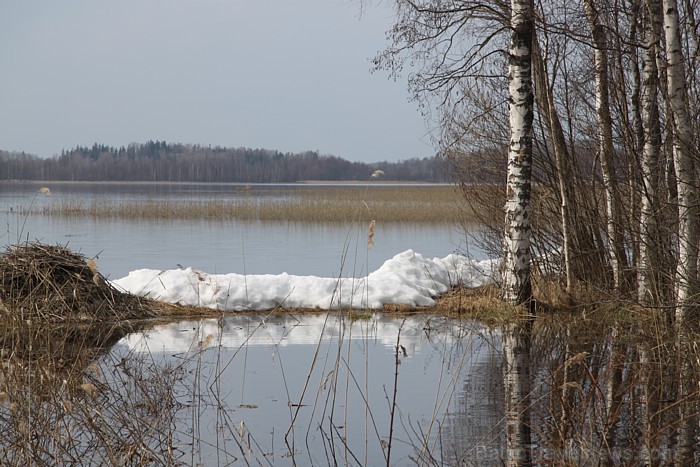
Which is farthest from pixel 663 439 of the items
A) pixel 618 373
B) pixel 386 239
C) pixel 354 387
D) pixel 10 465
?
pixel 386 239

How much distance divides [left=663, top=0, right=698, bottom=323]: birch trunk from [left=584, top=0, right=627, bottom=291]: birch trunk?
104 inches

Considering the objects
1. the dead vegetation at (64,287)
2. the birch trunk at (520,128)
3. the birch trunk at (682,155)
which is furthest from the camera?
the birch trunk at (520,128)

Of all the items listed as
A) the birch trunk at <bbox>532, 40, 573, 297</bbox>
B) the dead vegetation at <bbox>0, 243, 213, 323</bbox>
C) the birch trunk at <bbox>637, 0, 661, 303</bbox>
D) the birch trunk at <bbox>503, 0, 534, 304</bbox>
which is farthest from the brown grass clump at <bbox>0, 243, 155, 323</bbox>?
the birch trunk at <bbox>637, 0, 661, 303</bbox>

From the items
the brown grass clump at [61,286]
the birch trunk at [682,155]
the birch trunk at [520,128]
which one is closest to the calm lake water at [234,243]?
the brown grass clump at [61,286]

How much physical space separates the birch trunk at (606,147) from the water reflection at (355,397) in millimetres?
1118

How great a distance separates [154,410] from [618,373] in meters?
4.26

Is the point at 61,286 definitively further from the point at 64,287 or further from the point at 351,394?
the point at 351,394

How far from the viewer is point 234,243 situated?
24.0 metres

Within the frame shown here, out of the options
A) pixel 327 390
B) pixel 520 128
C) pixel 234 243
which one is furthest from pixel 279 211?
pixel 327 390

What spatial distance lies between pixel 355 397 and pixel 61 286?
5091 mm

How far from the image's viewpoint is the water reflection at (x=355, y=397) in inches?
198

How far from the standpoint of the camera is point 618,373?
315 inches

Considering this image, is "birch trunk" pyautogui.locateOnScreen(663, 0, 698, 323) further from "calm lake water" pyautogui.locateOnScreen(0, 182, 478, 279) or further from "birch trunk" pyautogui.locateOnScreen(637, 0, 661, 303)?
"calm lake water" pyautogui.locateOnScreen(0, 182, 478, 279)

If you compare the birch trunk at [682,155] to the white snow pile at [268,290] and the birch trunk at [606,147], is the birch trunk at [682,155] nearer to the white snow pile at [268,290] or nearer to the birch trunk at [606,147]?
the birch trunk at [606,147]
